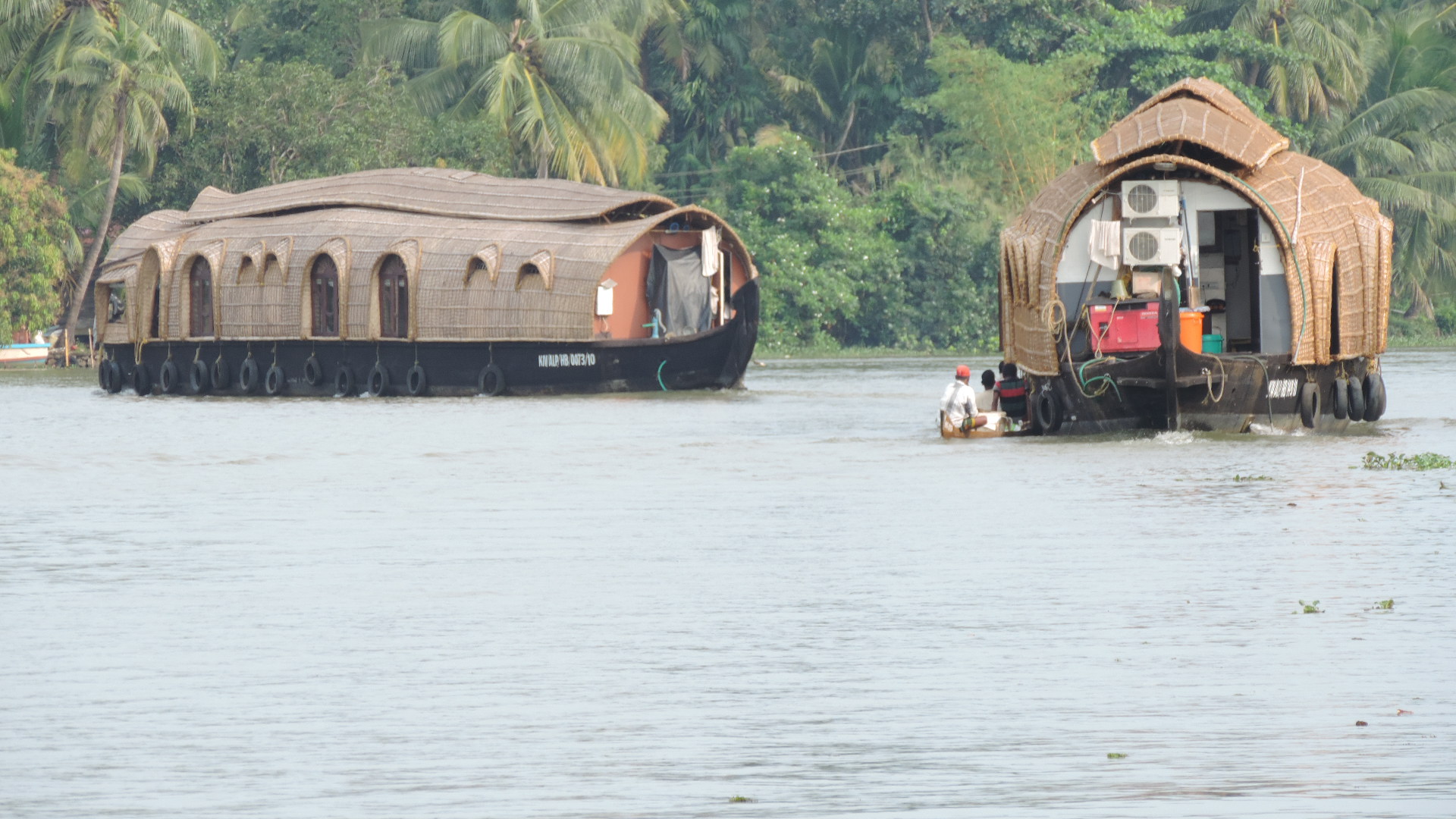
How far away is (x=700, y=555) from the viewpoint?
42.4ft

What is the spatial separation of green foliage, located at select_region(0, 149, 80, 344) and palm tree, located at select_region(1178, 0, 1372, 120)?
27077 mm

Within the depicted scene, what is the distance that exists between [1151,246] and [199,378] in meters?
19.1

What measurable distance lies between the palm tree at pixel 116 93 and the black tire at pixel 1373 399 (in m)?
29.9

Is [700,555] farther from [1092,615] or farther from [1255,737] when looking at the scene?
[1255,737]

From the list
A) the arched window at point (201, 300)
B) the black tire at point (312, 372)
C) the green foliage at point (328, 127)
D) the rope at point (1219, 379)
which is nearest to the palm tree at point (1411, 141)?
the green foliage at point (328, 127)

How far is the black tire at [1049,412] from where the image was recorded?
72.1 ft

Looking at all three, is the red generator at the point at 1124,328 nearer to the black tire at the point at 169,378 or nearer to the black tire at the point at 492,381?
the black tire at the point at 492,381

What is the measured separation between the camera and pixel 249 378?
3509 cm

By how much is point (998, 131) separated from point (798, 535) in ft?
132

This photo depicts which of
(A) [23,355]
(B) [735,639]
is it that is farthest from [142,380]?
(B) [735,639]

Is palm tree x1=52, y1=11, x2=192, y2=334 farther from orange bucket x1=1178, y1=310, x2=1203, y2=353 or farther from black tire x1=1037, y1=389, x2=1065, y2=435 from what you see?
orange bucket x1=1178, y1=310, x2=1203, y2=353

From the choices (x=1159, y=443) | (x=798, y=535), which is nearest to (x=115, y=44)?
(x=1159, y=443)

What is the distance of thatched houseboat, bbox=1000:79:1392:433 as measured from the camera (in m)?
21.2

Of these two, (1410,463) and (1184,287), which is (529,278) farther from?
(1410,463)
